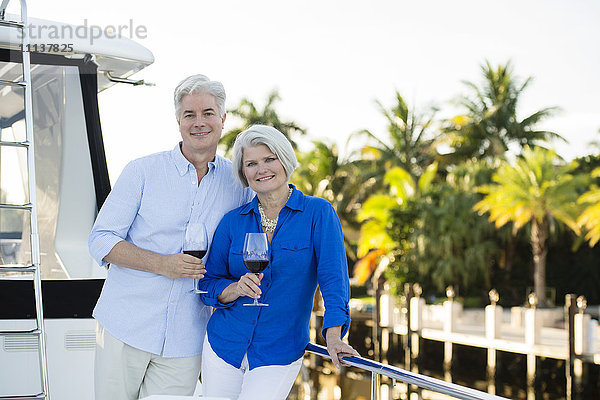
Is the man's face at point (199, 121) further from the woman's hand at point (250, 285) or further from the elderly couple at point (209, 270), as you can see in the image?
the woman's hand at point (250, 285)

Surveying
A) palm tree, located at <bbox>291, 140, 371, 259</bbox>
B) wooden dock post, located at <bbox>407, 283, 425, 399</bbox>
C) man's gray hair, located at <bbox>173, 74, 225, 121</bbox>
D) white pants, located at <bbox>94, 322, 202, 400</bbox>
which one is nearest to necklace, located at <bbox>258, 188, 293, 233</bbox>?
man's gray hair, located at <bbox>173, 74, 225, 121</bbox>

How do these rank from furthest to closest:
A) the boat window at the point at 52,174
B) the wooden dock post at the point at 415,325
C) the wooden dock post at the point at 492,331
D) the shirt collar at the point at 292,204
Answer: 1. the wooden dock post at the point at 415,325
2. the wooden dock post at the point at 492,331
3. the boat window at the point at 52,174
4. the shirt collar at the point at 292,204

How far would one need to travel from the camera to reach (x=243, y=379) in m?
2.88

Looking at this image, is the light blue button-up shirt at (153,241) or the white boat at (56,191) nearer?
the light blue button-up shirt at (153,241)

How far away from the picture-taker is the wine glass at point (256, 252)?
103 inches

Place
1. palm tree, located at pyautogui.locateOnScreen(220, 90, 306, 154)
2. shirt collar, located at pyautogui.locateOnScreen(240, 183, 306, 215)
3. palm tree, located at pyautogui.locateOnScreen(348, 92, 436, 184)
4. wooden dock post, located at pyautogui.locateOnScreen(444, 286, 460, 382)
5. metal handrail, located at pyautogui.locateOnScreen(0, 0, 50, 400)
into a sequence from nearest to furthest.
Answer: shirt collar, located at pyautogui.locateOnScreen(240, 183, 306, 215)
metal handrail, located at pyautogui.locateOnScreen(0, 0, 50, 400)
wooden dock post, located at pyautogui.locateOnScreen(444, 286, 460, 382)
palm tree, located at pyautogui.locateOnScreen(348, 92, 436, 184)
palm tree, located at pyautogui.locateOnScreen(220, 90, 306, 154)

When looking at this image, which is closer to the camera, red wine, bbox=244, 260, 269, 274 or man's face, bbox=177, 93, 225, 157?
red wine, bbox=244, 260, 269, 274

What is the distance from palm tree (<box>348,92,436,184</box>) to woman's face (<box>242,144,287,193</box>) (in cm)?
2807

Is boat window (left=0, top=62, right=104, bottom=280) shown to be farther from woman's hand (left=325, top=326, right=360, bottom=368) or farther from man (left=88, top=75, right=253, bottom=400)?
woman's hand (left=325, top=326, right=360, bottom=368)

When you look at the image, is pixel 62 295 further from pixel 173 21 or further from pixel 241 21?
pixel 241 21

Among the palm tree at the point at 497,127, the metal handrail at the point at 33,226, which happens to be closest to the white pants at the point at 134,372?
the metal handrail at the point at 33,226

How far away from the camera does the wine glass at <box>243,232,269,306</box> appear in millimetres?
2623

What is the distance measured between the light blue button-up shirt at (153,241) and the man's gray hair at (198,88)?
0.84ft

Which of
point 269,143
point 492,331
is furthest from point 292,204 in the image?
point 492,331
